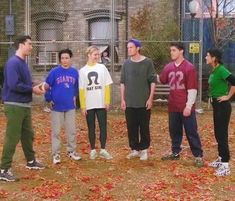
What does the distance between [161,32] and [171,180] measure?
33.2 feet

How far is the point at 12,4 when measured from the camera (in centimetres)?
1833

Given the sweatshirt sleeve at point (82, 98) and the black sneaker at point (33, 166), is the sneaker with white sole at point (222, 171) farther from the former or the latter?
the black sneaker at point (33, 166)

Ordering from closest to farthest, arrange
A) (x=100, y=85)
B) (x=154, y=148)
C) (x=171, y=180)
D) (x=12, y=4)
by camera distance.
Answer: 1. (x=171, y=180)
2. (x=100, y=85)
3. (x=154, y=148)
4. (x=12, y=4)

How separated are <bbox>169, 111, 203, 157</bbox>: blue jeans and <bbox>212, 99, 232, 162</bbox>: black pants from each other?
1.56 ft

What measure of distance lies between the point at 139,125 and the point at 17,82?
226 centimetres

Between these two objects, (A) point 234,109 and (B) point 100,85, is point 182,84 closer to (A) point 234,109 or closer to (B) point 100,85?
(B) point 100,85

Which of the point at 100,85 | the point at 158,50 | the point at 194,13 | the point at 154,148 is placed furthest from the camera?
the point at 194,13

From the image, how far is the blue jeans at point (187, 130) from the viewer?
26.3 ft

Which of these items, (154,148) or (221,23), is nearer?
(154,148)

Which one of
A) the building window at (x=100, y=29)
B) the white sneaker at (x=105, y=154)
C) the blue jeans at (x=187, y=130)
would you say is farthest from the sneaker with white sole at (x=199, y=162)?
the building window at (x=100, y=29)

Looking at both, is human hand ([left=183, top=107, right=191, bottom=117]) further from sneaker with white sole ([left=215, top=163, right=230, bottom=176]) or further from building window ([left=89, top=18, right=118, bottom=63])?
building window ([left=89, top=18, right=118, bottom=63])

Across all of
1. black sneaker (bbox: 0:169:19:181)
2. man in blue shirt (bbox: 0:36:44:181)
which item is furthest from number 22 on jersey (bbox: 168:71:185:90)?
black sneaker (bbox: 0:169:19:181)

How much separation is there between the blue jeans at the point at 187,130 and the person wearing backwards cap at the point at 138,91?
1.38ft

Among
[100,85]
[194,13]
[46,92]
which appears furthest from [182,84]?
[194,13]
